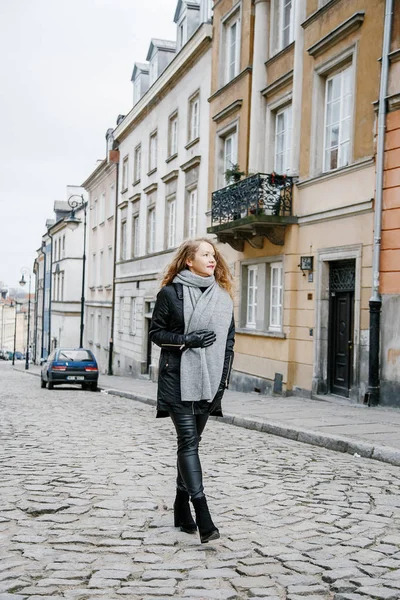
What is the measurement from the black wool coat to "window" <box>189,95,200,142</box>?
20.3 m

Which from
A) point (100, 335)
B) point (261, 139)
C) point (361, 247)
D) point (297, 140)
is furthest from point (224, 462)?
point (100, 335)

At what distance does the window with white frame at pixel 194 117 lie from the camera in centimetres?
2488

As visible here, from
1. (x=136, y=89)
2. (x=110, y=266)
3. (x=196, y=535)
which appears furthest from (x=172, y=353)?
(x=110, y=266)

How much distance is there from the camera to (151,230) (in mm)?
30469

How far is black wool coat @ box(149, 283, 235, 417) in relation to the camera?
16.0 feet

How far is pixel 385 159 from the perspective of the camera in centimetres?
1350

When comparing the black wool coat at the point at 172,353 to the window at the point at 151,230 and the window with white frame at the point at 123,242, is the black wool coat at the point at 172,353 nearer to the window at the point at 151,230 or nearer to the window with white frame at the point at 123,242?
the window at the point at 151,230

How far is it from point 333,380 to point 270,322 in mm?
3266

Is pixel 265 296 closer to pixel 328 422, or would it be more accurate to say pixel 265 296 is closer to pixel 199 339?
pixel 328 422

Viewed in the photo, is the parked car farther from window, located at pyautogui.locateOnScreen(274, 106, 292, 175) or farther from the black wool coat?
the black wool coat

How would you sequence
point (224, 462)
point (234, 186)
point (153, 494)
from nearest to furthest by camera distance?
point (153, 494) → point (224, 462) → point (234, 186)

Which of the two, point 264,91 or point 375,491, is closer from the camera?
point 375,491

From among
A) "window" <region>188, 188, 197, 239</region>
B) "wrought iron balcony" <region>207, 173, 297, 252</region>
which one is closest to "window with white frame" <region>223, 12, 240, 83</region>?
"window" <region>188, 188, 197, 239</region>

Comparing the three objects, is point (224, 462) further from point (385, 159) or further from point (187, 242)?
point (385, 159)
